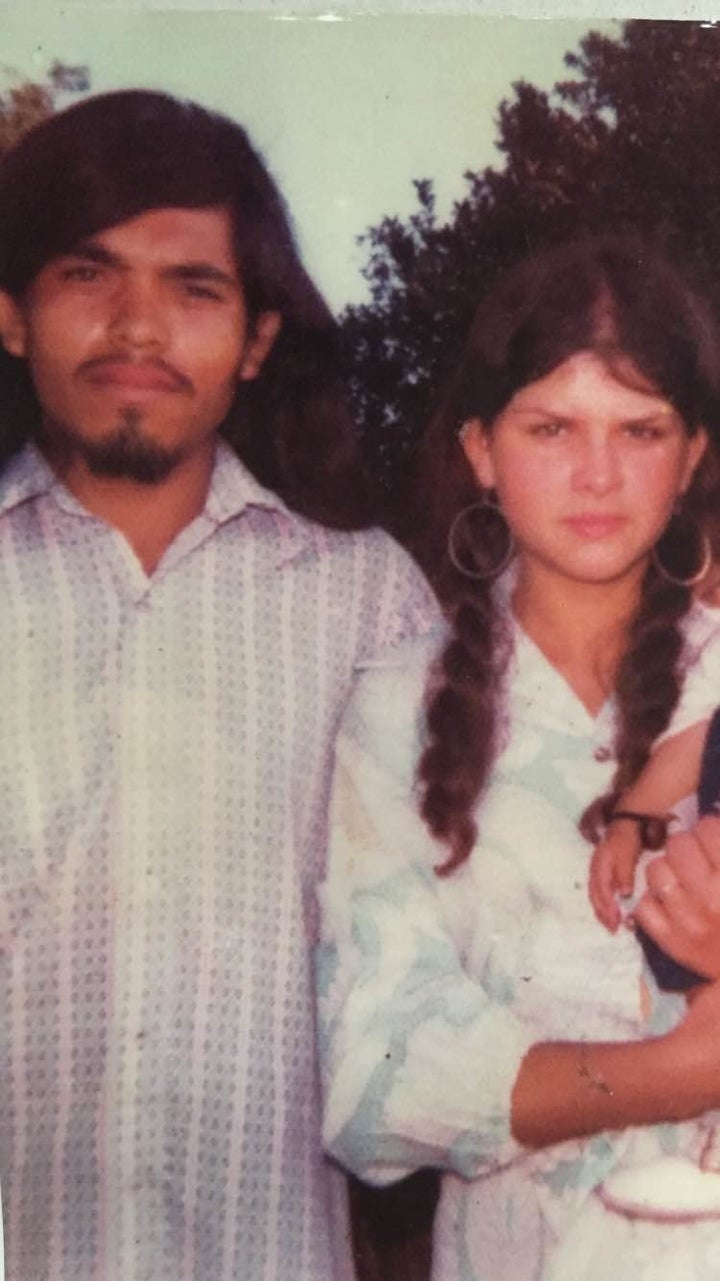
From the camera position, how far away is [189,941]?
38.0 inches

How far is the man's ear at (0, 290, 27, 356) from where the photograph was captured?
97cm

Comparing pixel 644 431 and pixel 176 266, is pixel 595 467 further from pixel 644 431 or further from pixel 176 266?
pixel 176 266

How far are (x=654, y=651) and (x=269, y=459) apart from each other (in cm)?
30

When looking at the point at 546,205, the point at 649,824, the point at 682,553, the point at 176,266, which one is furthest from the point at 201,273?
the point at 649,824

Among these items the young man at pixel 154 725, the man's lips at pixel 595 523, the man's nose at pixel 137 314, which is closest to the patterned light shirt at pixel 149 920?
the young man at pixel 154 725

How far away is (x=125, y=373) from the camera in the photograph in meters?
0.97

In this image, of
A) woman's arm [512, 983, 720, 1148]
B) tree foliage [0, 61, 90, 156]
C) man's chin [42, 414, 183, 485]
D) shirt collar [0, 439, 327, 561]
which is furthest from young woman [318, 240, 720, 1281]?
tree foliage [0, 61, 90, 156]

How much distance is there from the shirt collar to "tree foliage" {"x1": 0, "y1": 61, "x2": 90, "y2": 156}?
0.69ft

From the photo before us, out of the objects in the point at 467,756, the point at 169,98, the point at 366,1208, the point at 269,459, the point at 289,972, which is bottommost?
the point at 366,1208

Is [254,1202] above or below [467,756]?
below

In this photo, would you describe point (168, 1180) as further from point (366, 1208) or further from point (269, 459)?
point (269, 459)

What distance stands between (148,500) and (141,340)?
11 cm

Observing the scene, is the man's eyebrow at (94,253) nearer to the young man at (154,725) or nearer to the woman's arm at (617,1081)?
the young man at (154,725)

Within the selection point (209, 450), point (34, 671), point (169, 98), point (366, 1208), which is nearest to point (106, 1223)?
point (366, 1208)
